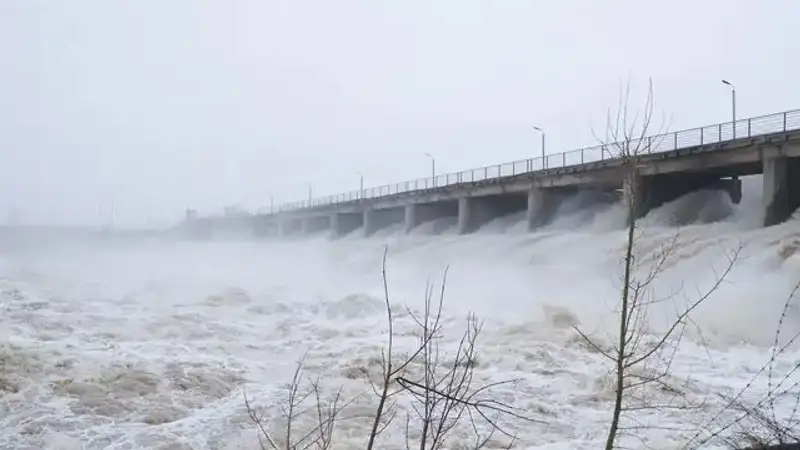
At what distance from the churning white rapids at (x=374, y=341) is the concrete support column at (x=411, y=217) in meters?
14.8

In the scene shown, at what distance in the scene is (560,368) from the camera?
10547 mm

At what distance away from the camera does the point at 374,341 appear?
1295 centimetres

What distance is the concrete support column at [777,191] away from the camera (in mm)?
19250

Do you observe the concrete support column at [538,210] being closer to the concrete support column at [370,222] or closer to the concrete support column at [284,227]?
the concrete support column at [370,222]

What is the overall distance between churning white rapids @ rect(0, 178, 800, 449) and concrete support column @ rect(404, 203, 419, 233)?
14.8 meters

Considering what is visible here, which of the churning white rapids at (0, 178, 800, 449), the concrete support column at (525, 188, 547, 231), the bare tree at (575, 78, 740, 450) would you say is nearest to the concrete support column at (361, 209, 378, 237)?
the concrete support column at (525, 188, 547, 231)

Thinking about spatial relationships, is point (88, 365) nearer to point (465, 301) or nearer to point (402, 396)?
point (402, 396)

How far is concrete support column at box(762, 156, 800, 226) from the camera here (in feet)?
63.2

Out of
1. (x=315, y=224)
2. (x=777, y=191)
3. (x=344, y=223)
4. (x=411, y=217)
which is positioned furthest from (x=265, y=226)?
(x=777, y=191)

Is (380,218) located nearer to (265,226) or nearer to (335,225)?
(335,225)

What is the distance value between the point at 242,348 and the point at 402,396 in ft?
15.3

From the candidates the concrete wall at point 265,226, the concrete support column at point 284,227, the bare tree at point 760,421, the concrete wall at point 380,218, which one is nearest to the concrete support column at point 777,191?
the bare tree at point 760,421

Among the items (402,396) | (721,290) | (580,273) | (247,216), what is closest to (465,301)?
(580,273)

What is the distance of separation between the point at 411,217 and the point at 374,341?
2861 cm
